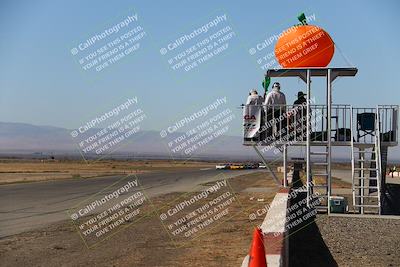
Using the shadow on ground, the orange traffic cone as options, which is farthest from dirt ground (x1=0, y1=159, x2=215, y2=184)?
the orange traffic cone

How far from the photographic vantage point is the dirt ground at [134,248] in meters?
11.5

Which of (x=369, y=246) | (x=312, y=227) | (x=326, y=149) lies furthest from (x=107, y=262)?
→ (x=326, y=149)

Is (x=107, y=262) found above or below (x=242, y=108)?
below

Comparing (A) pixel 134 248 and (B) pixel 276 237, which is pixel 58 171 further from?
(B) pixel 276 237

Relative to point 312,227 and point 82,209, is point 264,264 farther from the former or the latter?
point 82,209

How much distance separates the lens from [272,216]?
10.1m

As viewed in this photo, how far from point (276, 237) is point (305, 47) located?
7.62m

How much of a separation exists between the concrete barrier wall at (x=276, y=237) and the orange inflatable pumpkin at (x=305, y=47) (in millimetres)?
4373

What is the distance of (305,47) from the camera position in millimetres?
14109

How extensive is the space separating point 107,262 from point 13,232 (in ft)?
20.7

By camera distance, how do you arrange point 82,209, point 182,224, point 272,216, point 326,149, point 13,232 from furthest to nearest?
point 82,209 < point 182,224 < point 13,232 < point 326,149 < point 272,216

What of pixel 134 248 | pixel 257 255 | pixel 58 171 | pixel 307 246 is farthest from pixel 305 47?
pixel 58 171

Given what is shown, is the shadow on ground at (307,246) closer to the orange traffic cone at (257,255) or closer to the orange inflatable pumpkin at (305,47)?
the orange inflatable pumpkin at (305,47)

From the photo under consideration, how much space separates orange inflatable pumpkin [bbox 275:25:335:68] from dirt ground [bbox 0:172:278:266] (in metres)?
5.29
